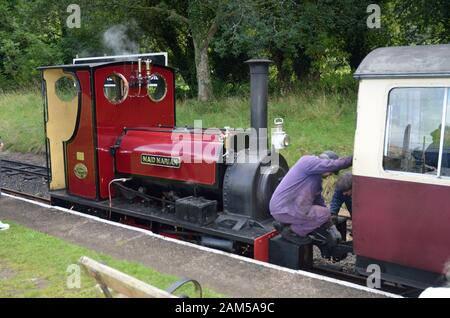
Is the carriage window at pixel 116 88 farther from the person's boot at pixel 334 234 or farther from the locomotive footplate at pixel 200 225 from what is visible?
the person's boot at pixel 334 234

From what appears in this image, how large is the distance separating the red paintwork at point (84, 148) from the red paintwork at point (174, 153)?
0.40m

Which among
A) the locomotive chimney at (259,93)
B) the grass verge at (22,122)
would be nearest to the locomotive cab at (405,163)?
the locomotive chimney at (259,93)

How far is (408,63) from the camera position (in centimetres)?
427

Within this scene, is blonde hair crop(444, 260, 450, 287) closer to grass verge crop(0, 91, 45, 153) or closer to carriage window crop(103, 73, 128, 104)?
carriage window crop(103, 73, 128, 104)

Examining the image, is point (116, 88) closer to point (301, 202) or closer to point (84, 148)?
point (84, 148)

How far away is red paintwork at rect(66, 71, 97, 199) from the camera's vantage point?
6695 mm

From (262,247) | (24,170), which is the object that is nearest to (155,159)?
(262,247)

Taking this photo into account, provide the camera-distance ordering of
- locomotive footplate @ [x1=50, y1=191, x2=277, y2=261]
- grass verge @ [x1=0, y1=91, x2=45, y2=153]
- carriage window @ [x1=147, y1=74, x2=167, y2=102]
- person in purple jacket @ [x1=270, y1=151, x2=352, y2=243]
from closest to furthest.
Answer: person in purple jacket @ [x1=270, y1=151, x2=352, y2=243]
locomotive footplate @ [x1=50, y1=191, x2=277, y2=261]
carriage window @ [x1=147, y1=74, x2=167, y2=102]
grass verge @ [x1=0, y1=91, x2=45, y2=153]

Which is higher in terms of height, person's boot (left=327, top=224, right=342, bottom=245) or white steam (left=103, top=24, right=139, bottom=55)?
white steam (left=103, top=24, right=139, bottom=55)

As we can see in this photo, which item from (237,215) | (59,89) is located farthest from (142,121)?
(237,215)

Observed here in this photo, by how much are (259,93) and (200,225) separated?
1.71m

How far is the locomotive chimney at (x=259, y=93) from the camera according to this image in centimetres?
566

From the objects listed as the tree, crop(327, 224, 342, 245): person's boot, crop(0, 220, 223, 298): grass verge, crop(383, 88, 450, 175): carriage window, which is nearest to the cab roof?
crop(383, 88, 450, 175): carriage window
